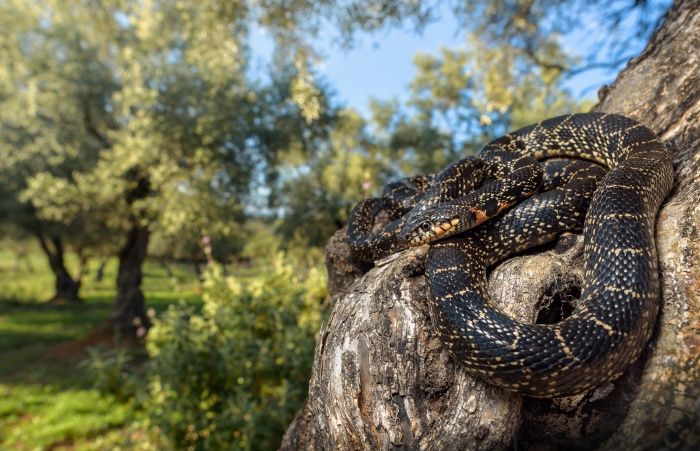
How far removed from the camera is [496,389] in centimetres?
283

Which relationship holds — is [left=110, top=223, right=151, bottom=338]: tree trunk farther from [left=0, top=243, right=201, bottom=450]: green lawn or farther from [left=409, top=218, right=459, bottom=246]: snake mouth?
[left=409, top=218, right=459, bottom=246]: snake mouth

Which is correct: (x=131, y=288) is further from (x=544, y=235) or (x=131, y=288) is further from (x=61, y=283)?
A: (x=544, y=235)

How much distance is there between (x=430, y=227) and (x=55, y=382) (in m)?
15.9

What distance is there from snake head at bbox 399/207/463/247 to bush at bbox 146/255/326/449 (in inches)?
130

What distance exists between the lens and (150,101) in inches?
612

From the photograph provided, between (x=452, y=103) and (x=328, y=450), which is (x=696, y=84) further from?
(x=452, y=103)

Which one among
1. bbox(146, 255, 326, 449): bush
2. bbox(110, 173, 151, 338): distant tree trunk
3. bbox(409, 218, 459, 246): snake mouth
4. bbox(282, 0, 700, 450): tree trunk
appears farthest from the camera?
bbox(110, 173, 151, 338): distant tree trunk

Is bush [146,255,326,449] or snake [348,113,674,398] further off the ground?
snake [348,113,674,398]

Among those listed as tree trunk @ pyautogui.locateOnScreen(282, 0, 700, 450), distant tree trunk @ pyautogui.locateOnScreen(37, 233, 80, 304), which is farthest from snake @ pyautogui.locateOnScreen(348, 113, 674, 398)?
distant tree trunk @ pyautogui.locateOnScreen(37, 233, 80, 304)

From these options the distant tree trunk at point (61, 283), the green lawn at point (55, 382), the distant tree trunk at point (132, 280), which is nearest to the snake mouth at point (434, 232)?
Result: the green lawn at point (55, 382)

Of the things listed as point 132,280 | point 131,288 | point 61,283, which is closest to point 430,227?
point 131,288

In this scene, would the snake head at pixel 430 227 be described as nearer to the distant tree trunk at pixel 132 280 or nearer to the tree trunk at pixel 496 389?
the tree trunk at pixel 496 389

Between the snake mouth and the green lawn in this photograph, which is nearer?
the snake mouth

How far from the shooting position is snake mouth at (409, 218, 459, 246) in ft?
12.1
